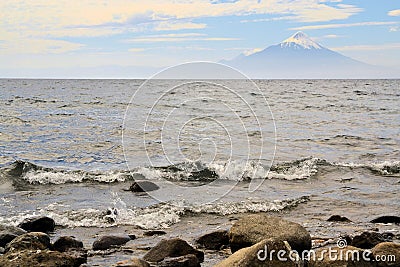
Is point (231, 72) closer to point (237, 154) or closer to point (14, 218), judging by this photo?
point (14, 218)

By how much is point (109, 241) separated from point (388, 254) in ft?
14.5

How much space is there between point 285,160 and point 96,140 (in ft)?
31.2

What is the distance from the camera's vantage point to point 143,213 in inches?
448

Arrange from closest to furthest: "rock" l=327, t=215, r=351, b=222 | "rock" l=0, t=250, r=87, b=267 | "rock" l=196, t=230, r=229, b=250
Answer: "rock" l=0, t=250, r=87, b=267, "rock" l=196, t=230, r=229, b=250, "rock" l=327, t=215, r=351, b=222

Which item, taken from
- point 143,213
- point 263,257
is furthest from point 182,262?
point 143,213

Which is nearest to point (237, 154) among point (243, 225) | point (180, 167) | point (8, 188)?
point (180, 167)

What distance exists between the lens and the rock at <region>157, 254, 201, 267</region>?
7027mm

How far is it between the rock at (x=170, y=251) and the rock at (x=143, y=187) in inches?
259

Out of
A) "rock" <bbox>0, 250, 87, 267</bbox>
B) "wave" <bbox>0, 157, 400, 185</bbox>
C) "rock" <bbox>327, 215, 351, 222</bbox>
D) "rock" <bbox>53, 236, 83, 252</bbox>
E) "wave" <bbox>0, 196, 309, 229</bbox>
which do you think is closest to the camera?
"rock" <bbox>0, 250, 87, 267</bbox>

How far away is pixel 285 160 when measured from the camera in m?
18.9

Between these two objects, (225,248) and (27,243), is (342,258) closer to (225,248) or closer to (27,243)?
(225,248)

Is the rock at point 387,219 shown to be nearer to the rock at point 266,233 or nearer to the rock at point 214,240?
the rock at point 266,233

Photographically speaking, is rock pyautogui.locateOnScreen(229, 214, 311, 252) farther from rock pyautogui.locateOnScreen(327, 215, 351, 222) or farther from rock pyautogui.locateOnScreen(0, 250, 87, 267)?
rock pyautogui.locateOnScreen(327, 215, 351, 222)

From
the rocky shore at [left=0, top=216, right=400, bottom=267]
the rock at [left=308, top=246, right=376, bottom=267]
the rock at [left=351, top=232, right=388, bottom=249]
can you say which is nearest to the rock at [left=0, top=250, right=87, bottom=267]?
the rocky shore at [left=0, top=216, right=400, bottom=267]
